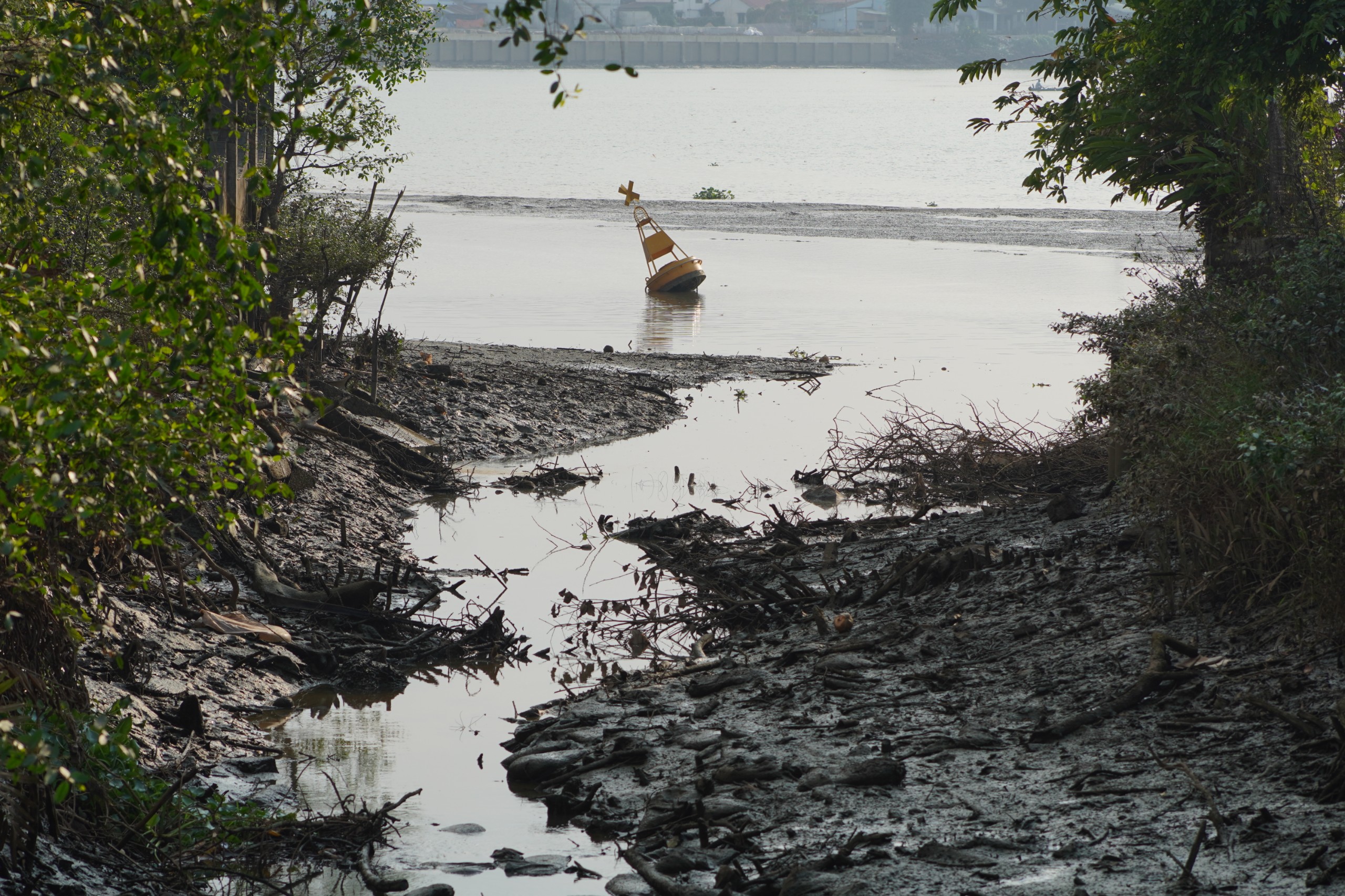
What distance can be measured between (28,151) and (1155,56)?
29.3 ft

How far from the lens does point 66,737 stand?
16.4 feet

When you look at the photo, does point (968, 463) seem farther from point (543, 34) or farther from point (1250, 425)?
point (543, 34)

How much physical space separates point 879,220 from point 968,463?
145ft

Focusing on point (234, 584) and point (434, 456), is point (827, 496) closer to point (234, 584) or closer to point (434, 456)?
point (434, 456)

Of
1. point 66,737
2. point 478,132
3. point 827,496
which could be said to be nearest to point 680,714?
point 66,737

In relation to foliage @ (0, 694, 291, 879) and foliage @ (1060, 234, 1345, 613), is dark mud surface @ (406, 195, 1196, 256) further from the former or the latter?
foliage @ (0, 694, 291, 879)

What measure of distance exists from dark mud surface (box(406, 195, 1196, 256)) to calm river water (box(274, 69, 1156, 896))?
2.19 m

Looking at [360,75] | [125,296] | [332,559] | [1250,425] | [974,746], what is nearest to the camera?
[125,296]

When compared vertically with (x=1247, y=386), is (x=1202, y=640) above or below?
below

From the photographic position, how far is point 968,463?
13305 millimetres

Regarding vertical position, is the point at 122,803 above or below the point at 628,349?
below

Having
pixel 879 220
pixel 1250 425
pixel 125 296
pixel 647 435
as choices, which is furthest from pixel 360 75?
pixel 879 220

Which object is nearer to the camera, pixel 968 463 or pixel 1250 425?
pixel 1250 425

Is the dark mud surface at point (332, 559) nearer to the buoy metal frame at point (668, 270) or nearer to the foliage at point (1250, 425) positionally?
the foliage at point (1250, 425)
